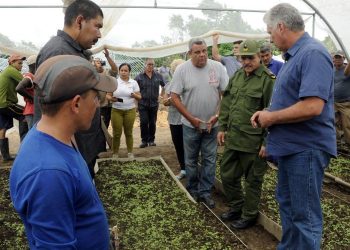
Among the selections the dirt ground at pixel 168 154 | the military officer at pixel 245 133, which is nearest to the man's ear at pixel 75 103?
the military officer at pixel 245 133

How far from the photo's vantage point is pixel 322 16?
20.5 feet

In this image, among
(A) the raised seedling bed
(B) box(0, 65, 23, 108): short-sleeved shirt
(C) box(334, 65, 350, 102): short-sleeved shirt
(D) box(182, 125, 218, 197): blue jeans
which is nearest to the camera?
(A) the raised seedling bed

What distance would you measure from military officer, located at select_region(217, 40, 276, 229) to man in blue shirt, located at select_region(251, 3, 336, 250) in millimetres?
995

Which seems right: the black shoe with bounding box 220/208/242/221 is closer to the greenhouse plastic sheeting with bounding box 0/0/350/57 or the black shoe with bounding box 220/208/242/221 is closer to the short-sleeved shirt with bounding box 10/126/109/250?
the short-sleeved shirt with bounding box 10/126/109/250

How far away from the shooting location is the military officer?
3.79 m

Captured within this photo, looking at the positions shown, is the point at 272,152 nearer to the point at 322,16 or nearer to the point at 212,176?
the point at 212,176

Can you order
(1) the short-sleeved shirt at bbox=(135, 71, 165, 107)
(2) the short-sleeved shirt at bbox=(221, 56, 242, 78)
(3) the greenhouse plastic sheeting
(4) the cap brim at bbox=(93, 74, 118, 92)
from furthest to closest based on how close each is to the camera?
1. (1) the short-sleeved shirt at bbox=(135, 71, 165, 107)
2. (2) the short-sleeved shirt at bbox=(221, 56, 242, 78)
3. (3) the greenhouse plastic sheeting
4. (4) the cap brim at bbox=(93, 74, 118, 92)

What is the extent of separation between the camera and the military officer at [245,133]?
3789 millimetres

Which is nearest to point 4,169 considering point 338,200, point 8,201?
point 8,201

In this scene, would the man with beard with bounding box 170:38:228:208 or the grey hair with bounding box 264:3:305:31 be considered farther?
the man with beard with bounding box 170:38:228:208

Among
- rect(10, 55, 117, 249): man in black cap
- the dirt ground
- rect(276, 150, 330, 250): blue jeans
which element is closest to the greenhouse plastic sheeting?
the dirt ground

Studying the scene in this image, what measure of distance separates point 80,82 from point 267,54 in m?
4.82

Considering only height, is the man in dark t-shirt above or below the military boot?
above

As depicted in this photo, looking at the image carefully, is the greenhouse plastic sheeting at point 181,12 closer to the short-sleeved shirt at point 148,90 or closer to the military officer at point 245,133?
the short-sleeved shirt at point 148,90
